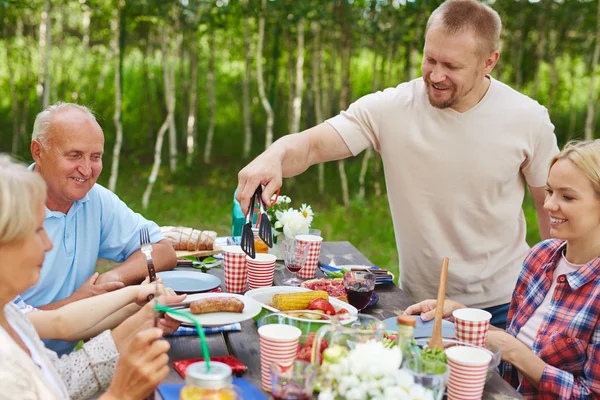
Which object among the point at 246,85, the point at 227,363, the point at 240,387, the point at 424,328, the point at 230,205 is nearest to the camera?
the point at 240,387

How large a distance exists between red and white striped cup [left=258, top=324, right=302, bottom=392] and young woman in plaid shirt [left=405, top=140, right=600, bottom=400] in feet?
2.28

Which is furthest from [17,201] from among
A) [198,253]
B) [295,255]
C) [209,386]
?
[198,253]

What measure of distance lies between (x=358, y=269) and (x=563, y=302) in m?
0.98

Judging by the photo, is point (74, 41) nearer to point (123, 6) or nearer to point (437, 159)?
point (123, 6)

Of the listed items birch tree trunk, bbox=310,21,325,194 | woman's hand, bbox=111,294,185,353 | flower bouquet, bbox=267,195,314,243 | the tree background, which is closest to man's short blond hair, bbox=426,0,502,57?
flower bouquet, bbox=267,195,314,243

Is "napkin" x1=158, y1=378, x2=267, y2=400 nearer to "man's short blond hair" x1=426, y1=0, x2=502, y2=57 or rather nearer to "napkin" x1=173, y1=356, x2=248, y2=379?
"napkin" x1=173, y1=356, x2=248, y2=379

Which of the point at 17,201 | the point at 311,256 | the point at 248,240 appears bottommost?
the point at 311,256

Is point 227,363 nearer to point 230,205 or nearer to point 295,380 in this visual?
point 295,380

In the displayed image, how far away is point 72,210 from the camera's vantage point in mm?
2906

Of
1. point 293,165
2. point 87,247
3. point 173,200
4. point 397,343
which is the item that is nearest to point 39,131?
point 87,247

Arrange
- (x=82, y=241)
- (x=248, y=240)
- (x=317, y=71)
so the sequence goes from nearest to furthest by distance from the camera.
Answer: (x=248, y=240), (x=82, y=241), (x=317, y=71)

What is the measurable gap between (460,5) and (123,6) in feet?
20.5

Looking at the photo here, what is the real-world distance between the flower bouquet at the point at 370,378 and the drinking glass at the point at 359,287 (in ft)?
2.82

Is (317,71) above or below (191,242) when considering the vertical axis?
above
